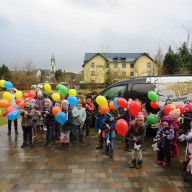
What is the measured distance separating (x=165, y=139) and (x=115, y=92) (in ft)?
9.32

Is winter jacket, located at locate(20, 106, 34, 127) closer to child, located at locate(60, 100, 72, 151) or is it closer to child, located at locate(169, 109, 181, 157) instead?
child, located at locate(60, 100, 72, 151)

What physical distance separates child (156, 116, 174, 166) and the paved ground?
0.21m

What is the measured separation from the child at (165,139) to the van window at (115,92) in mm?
2362

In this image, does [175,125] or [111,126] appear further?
[111,126]

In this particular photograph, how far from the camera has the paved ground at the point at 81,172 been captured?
319 centimetres

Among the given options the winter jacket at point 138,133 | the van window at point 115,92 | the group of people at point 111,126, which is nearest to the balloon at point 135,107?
the group of people at point 111,126

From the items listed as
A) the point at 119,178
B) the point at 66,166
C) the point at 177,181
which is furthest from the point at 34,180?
the point at 177,181

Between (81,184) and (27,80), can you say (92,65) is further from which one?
(81,184)

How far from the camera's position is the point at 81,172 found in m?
3.71

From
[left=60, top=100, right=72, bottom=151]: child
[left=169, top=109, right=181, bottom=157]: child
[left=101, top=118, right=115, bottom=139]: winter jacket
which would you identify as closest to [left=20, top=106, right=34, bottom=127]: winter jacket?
[left=60, top=100, right=72, bottom=151]: child

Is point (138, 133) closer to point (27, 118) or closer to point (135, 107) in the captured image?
point (135, 107)

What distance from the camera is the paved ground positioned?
3.19 metres

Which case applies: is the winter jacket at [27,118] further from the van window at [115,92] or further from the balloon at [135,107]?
the balloon at [135,107]

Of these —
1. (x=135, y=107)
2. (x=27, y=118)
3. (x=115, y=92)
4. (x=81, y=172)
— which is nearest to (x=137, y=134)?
(x=135, y=107)
